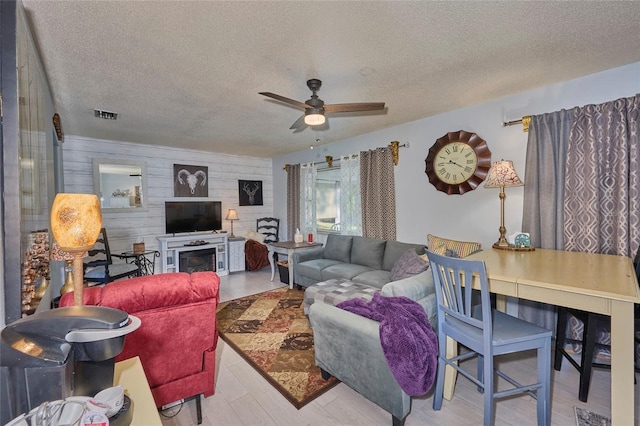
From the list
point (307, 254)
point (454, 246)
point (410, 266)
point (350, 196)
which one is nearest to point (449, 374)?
point (410, 266)

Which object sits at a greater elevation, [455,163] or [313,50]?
[313,50]

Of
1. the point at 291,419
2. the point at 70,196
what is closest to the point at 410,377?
the point at 291,419

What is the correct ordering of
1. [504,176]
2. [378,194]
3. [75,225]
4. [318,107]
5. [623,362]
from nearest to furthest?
[75,225] → [623,362] → [318,107] → [504,176] → [378,194]

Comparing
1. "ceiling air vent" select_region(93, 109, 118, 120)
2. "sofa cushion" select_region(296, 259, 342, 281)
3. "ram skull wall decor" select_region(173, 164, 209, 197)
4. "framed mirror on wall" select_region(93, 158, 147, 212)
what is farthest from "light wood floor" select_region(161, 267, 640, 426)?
"ram skull wall decor" select_region(173, 164, 209, 197)

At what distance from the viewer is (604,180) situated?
238 centimetres

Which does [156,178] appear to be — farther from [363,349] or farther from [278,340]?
[363,349]

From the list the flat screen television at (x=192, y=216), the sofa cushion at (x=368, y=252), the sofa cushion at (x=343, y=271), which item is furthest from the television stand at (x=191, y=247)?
the sofa cushion at (x=368, y=252)

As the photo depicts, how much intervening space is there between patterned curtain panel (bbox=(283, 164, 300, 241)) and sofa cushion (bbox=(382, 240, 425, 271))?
228 cm

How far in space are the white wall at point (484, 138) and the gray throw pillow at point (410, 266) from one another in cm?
91

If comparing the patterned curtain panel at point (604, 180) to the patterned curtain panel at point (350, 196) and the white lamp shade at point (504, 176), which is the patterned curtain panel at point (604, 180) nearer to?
the white lamp shade at point (504, 176)

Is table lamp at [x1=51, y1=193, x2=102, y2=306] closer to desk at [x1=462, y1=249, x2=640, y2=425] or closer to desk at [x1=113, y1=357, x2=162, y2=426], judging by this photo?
desk at [x1=113, y1=357, x2=162, y2=426]

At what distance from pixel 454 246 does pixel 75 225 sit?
10.2 feet

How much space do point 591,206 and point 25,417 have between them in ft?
11.5

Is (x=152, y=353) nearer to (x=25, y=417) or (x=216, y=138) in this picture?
(x=25, y=417)
